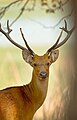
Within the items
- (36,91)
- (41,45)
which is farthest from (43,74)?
(41,45)

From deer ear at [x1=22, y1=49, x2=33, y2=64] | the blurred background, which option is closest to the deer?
deer ear at [x1=22, y1=49, x2=33, y2=64]

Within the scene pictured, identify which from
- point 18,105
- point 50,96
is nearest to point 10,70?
point 50,96

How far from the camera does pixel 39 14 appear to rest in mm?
4289

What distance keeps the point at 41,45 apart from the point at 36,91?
765mm

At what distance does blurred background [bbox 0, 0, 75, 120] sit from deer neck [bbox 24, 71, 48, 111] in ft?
1.88

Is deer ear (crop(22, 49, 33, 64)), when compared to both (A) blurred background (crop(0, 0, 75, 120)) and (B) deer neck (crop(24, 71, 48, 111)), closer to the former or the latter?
(B) deer neck (crop(24, 71, 48, 111))

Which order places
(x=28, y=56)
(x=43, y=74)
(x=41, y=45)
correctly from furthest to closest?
(x=41, y=45), (x=28, y=56), (x=43, y=74)

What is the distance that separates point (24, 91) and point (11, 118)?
0.97 feet

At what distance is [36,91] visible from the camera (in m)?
3.62

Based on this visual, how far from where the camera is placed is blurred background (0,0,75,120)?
13.8 feet

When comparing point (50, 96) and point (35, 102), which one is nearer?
point (35, 102)

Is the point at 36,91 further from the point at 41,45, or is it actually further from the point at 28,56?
the point at 41,45

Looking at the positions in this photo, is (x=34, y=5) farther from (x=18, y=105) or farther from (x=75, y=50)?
(x=18, y=105)

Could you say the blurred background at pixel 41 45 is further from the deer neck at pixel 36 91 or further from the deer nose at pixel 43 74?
the deer nose at pixel 43 74
